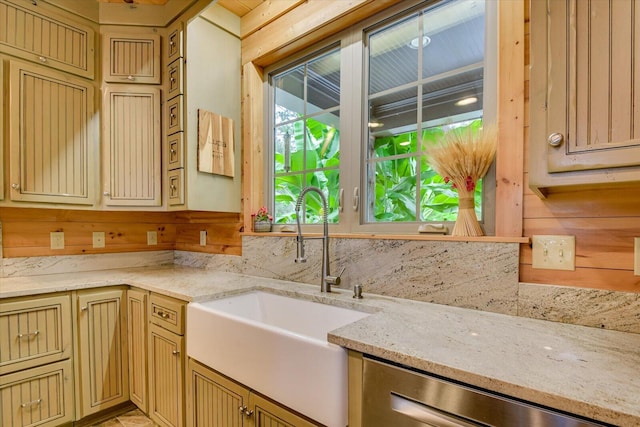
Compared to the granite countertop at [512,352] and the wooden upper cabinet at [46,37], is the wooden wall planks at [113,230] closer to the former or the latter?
the wooden upper cabinet at [46,37]

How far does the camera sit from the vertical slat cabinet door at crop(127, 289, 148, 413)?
1745mm

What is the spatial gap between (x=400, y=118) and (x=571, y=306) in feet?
3.56

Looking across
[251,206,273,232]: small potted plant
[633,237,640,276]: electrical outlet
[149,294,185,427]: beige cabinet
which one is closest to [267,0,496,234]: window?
[251,206,273,232]: small potted plant

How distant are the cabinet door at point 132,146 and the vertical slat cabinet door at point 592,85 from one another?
2077 mm

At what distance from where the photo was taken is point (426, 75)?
1.53m

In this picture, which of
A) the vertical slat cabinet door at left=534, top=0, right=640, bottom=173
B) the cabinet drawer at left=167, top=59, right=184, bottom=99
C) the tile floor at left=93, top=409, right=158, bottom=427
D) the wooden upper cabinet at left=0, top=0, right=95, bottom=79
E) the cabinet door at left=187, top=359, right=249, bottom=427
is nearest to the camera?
the vertical slat cabinet door at left=534, top=0, right=640, bottom=173

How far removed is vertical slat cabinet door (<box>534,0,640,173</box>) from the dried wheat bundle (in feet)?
1.27

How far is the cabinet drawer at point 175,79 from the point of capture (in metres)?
1.90

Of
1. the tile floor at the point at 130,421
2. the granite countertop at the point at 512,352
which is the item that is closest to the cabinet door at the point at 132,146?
the tile floor at the point at 130,421

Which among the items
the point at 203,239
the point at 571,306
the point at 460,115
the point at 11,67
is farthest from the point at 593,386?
the point at 11,67

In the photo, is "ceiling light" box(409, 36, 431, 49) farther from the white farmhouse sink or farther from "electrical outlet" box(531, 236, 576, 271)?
the white farmhouse sink

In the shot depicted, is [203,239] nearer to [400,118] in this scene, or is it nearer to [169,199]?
[169,199]

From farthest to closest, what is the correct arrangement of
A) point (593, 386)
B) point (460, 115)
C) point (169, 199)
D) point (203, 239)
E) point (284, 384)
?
point (203, 239) < point (169, 199) < point (460, 115) < point (284, 384) < point (593, 386)

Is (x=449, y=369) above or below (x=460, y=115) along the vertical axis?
below
